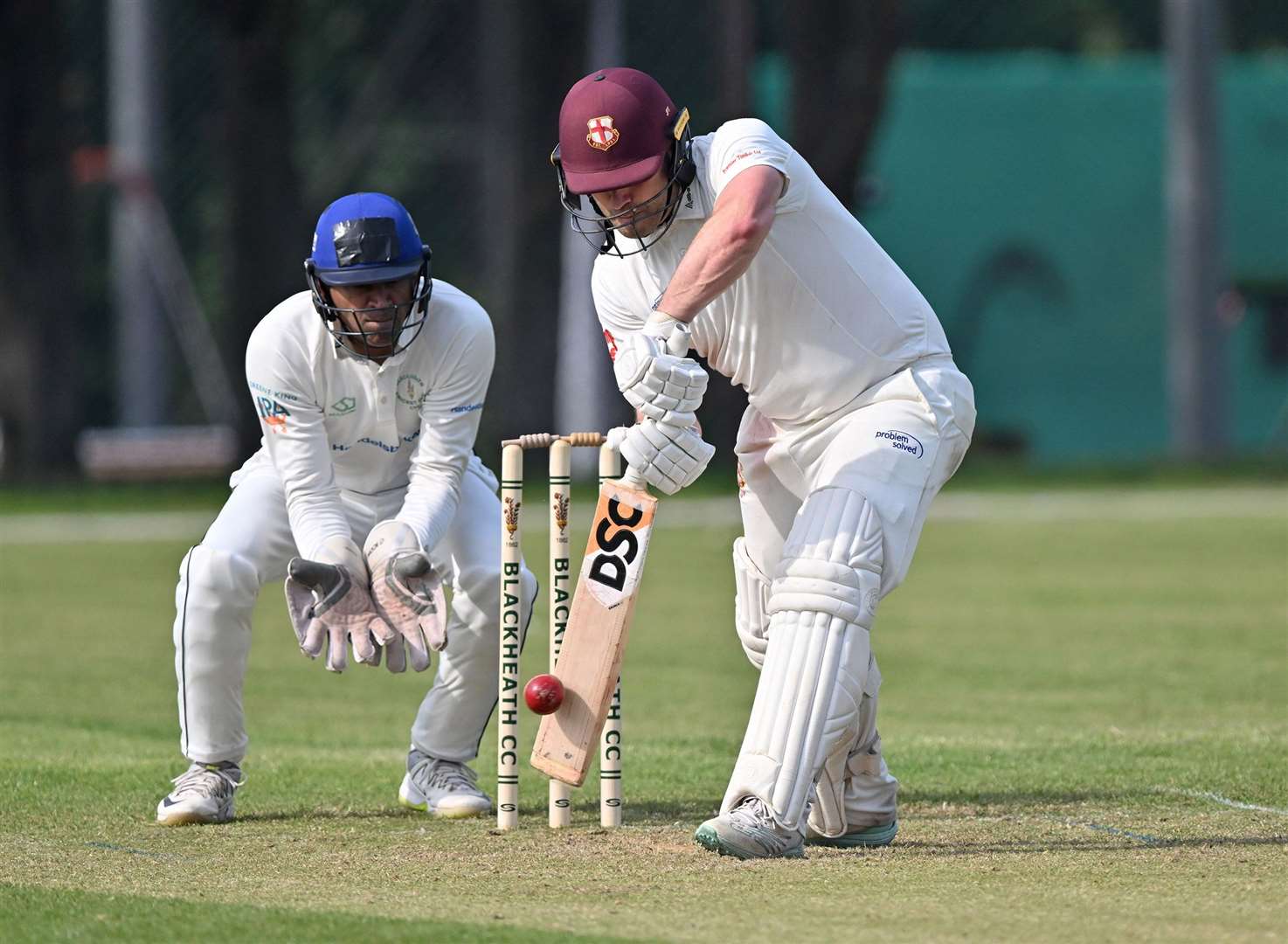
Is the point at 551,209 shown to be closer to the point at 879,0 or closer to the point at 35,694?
the point at 879,0

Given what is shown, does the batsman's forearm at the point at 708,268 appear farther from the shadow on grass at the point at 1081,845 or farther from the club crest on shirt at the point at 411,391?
the shadow on grass at the point at 1081,845

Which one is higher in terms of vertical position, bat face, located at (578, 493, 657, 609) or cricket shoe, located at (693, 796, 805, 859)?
bat face, located at (578, 493, 657, 609)

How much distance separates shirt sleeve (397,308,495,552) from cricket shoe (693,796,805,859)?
1.36m

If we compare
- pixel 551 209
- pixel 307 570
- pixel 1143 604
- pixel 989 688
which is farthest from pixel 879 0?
pixel 307 570

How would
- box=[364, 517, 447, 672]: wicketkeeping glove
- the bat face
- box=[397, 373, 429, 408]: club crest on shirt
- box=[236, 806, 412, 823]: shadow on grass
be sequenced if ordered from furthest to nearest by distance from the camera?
box=[397, 373, 429, 408]: club crest on shirt
box=[236, 806, 412, 823]: shadow on grass
box=[364, 517, 447, 672]: wicketkeeping glove
the bat face

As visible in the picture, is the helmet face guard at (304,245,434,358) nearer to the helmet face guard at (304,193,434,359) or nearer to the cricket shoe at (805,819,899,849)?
the helmet face guard at (304,193,434,359)

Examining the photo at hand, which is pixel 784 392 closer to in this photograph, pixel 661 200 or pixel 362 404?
pixel 661 200

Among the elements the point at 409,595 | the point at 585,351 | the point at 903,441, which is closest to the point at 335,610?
the point at 409,595

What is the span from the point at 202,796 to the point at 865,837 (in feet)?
5.98

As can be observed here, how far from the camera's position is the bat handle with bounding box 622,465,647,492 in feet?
18.0

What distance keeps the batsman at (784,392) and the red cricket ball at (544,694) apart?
540mm

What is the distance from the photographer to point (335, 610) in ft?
19.9

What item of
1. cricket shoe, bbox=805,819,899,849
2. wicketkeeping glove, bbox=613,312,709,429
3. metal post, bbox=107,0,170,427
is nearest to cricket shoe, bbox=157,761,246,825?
cricket shoe, bbox=805,819,899,849

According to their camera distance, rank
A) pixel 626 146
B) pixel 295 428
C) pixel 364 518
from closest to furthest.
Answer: pixel 626 146 → pixel 295 428 → pixel 364 518
